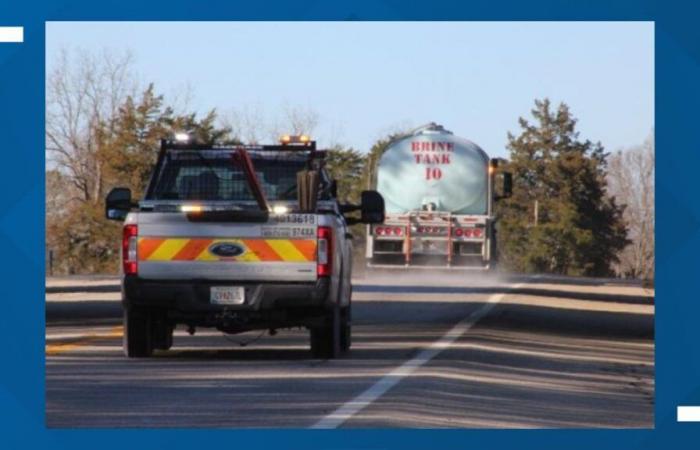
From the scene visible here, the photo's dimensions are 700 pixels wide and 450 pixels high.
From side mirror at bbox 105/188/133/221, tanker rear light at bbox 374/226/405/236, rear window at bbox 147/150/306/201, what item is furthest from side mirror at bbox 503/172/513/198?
side mirror at bbox 105/188/133/221

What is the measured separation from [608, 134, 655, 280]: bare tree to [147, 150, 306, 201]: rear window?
62.1 metres

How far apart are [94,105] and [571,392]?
41.3m

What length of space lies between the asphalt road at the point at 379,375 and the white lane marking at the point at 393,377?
0.06ft

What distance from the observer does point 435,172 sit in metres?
46.2

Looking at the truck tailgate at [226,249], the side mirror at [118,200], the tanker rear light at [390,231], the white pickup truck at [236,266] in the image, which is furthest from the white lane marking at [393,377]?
the tanker rear light at [390,231]

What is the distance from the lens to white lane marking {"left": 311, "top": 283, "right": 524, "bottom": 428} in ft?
46.3

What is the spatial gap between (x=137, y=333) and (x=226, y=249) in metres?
1.40

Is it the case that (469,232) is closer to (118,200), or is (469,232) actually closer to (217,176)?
(217,176)

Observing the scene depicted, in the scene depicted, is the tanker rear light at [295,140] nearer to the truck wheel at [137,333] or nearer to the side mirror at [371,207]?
the side mirror at [371,207]

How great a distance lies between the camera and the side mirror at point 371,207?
21.1 meters

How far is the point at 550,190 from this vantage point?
82.4 meters
